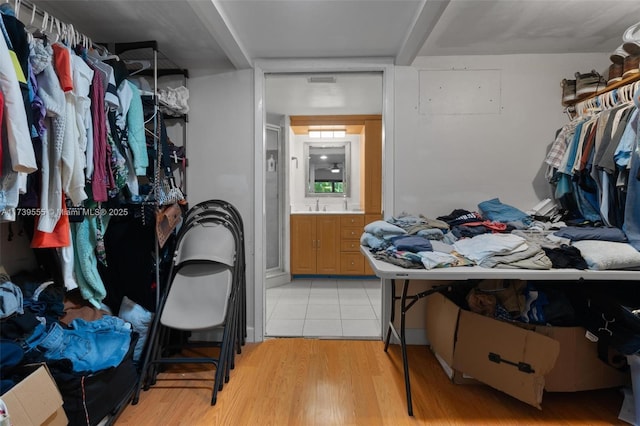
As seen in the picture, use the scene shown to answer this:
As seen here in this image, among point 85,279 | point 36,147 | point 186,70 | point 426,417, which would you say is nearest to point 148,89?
point 186,70

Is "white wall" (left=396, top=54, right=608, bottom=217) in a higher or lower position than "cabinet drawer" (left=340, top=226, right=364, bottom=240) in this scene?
higher

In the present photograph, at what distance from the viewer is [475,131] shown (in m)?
2.50

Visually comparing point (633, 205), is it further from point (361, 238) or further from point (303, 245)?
point (303, 245)

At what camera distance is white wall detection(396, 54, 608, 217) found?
8.05 feet

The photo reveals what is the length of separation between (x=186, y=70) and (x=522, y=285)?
2806mm

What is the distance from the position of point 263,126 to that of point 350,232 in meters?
2.24

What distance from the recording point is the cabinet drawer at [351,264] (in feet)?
14.5

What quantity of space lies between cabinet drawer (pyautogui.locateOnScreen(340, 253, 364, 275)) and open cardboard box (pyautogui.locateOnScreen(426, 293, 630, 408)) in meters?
2.42

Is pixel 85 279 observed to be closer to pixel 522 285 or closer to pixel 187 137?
pixel 187 137

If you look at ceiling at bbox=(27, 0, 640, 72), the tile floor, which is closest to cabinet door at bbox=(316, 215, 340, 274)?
the tile floor

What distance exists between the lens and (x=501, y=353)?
177cm

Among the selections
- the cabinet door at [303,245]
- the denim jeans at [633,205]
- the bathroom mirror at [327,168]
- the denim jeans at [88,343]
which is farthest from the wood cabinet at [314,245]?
the denim jeans at [633,205]

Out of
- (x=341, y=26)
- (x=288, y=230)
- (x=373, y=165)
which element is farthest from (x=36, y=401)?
(x=373, y=165)

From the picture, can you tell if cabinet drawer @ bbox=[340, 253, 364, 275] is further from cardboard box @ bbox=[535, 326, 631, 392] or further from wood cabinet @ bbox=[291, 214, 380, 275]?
cardboard box @ bbox=[535, 326, 631, 392]
